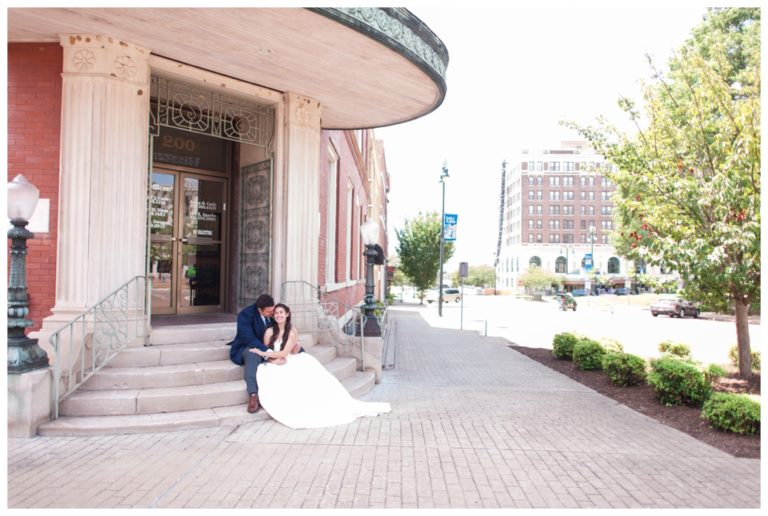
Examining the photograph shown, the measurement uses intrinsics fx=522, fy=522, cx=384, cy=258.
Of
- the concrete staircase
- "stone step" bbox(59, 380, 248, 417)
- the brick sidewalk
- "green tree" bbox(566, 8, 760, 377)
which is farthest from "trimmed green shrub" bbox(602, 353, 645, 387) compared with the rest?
"stone step" bbox(59, 380, 248, 417)

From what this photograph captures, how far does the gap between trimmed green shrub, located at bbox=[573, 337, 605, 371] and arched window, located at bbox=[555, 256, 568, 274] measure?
88.8 m

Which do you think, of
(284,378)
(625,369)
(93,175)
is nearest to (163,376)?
(284,378)

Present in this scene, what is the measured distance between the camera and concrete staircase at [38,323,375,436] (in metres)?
5.32

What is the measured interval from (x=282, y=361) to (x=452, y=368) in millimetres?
4966

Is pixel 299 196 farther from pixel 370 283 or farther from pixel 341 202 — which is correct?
pixel 341 202

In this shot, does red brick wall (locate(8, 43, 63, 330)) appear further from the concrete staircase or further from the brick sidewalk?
the brick sidewalk

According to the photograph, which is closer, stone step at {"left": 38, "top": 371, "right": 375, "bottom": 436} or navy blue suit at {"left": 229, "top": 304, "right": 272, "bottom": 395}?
stone step at {"left": 38, "top": 371, "right": 375, "bottom": 436}

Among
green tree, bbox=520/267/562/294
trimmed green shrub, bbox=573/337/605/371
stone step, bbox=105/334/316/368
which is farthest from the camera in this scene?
green tree, bbox=520/267/562/294

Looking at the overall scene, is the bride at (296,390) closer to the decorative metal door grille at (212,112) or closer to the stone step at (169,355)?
the stone step at (169,355)

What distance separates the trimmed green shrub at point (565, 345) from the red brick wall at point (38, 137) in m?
9.39

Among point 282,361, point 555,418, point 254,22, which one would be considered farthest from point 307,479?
point 254,22

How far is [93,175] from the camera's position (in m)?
6.34

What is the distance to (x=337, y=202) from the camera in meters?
13.8

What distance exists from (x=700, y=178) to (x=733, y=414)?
14.4 feet
